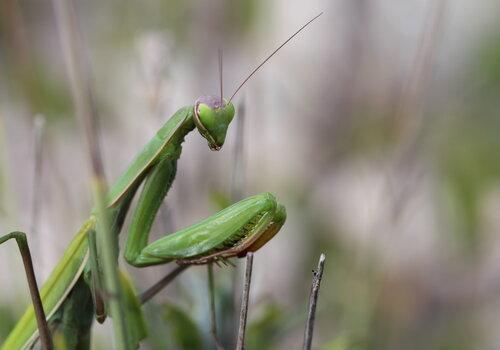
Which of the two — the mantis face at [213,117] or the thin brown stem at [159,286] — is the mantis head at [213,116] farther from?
the thin brown stem at [159,286]

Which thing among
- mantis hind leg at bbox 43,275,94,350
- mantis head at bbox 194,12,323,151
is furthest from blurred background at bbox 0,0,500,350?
mantis head at bbox 194,12,323,151

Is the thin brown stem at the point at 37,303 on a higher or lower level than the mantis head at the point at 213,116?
lower

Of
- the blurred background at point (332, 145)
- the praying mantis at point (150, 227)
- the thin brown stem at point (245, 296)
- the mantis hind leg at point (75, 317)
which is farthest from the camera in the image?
the blurred background at point (332, 145)

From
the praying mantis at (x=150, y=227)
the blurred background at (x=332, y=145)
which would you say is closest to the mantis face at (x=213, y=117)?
the praying mantis at (x=150, y=227)

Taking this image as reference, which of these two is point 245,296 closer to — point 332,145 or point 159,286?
point 159,286

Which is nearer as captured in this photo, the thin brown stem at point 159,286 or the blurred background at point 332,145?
the thin brown stem at point 159,286

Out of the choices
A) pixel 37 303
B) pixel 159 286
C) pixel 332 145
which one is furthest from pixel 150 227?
pixel 332 145

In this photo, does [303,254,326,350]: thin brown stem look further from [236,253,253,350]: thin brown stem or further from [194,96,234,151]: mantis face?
[194,96,234,151]: mantis face
